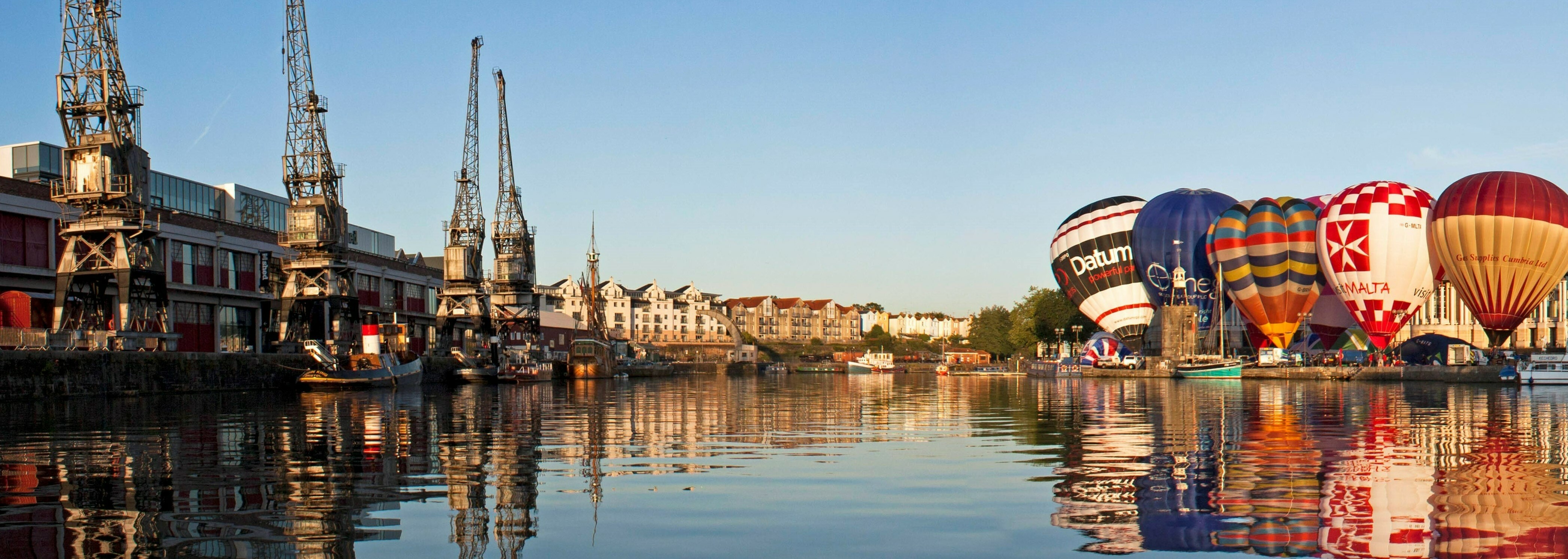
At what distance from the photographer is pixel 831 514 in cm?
1112

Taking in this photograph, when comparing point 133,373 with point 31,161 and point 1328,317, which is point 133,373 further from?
point 1328,317

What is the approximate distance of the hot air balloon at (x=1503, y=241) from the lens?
211 ft

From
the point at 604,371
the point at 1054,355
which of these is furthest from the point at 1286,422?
the point at 1054,355

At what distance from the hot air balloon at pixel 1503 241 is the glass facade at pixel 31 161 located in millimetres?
73970

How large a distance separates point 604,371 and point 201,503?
79.8 meters

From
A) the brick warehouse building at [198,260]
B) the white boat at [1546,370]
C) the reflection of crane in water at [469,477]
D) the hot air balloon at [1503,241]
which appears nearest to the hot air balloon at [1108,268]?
the hot air balloon at [1503,241]

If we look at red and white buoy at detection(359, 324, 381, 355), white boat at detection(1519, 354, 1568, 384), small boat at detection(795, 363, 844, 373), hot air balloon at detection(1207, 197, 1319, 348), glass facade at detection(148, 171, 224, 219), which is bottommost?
small boat at detection(795, 363, 844, 373)

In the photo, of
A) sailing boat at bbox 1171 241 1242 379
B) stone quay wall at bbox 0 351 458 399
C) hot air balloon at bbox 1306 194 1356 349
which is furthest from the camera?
hot air balloon at bbox 1306 194 1356 349

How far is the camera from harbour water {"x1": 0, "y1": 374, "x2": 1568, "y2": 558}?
30.7 ft

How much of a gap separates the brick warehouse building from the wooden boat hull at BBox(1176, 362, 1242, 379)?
48.3 meters

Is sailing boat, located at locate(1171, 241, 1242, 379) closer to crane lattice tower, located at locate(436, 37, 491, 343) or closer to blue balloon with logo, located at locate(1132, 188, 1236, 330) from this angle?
blue balloon with logo, located at locate(1132, 188, 1236, 330)

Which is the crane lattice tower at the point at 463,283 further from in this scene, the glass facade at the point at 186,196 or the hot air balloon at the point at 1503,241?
the hot air balloon at the point at 1503,241

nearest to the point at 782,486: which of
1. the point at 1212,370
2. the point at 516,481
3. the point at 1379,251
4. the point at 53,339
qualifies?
the point at 516,481

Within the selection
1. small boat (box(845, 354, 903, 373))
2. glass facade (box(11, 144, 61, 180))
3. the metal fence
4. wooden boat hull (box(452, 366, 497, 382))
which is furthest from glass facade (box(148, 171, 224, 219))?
small boat (box(845, 354, 903, 373))
